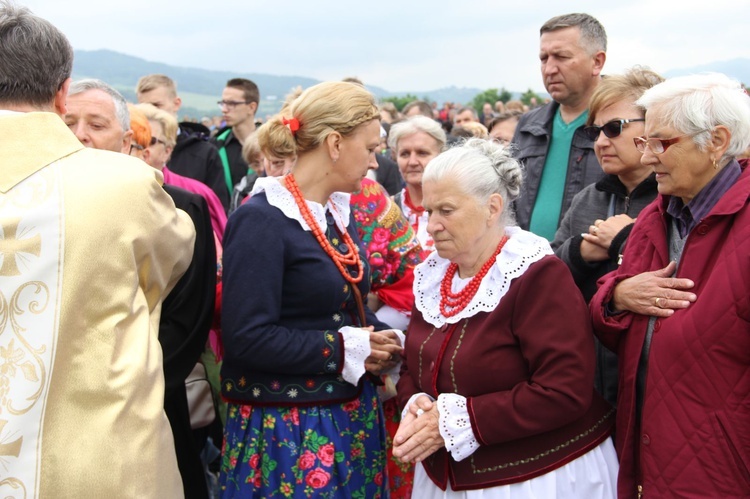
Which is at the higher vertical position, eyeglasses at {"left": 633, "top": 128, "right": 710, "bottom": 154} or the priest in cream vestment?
eyeglasses at {"left": 633, "top": 128, "right": 710, "bottom": 154}

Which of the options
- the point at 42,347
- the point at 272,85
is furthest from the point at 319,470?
the point at 272,85

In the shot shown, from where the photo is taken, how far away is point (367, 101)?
120 inches

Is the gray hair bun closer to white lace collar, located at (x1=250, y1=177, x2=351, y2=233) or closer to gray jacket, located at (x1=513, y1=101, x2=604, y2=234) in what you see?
white lace collar, located at (x1=250, y1=177, x2=351, y2=233)

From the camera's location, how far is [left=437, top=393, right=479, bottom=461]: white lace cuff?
247cm

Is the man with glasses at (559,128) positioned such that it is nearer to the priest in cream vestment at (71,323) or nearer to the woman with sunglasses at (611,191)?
the woman with sunglasses at (611,191)

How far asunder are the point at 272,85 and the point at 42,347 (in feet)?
619

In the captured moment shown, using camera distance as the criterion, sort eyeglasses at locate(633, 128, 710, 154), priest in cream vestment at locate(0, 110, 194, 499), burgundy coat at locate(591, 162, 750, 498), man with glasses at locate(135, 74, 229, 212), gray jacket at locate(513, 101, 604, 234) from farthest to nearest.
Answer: man with glasses at locate(135, 74, 229, 212) < gray jacket at locate(513, 101, 604, 234) < eyeglasses at locate(633, 128, 710, 154) < burgundy coat at locate(591, 162, 750, 498) < priest in cream vestment at locate(0, 110, 194, 499)

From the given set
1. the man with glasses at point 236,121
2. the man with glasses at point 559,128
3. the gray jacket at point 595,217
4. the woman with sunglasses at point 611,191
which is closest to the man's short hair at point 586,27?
the man with glasses at point 559,128

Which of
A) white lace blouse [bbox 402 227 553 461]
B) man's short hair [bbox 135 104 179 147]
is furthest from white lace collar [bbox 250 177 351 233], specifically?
man's short hair [bbox 135 104 179 147]

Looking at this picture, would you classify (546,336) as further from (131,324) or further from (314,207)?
(131,324)

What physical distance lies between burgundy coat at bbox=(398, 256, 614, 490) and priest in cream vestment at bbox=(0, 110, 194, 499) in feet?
3.47

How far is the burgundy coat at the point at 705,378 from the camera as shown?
2125 millimetres

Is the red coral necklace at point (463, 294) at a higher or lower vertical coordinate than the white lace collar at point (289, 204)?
lower

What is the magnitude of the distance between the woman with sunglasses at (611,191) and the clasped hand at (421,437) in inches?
33.5
